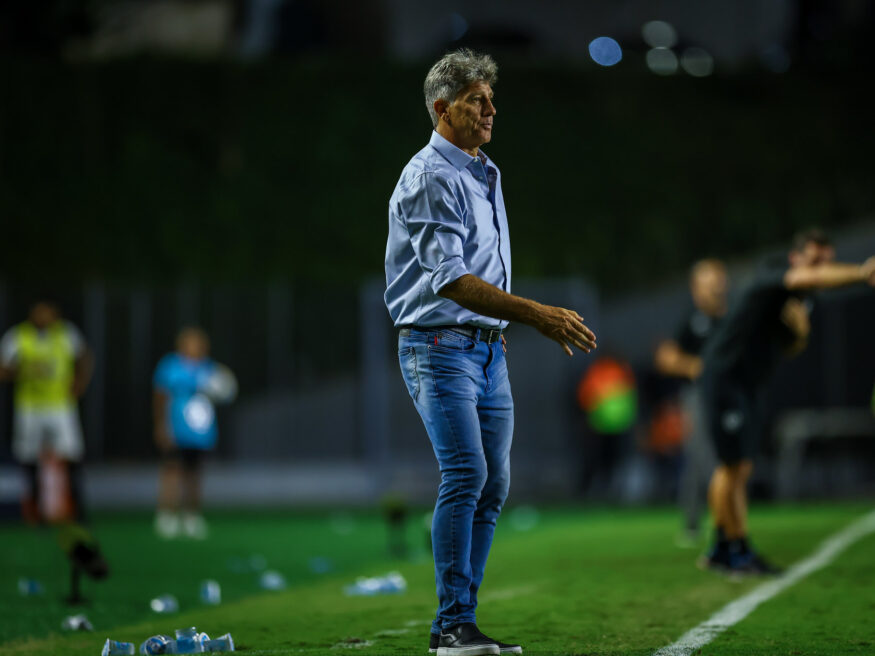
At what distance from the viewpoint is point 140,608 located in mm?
7836

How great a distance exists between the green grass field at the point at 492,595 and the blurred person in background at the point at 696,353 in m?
0.42

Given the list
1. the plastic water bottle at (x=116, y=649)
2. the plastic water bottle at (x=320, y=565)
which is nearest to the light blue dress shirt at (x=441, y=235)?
the plastic water bottle at (x=116, y=649)

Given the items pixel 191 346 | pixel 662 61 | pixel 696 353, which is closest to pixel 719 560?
pixel 696 353

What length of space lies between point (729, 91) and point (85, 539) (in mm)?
25525

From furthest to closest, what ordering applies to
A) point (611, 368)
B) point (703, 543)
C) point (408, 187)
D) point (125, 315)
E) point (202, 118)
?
1. point (202, 118)
2. point (125, 315)
3. point (611, 368)
4. point (703, 543)
5. point (408, 187)

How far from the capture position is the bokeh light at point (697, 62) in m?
31.5

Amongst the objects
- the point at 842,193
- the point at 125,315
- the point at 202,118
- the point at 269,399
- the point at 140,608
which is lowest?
the point at 140,608

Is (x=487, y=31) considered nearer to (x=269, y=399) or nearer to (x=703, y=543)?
(x=269, y=399)

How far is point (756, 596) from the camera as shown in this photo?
7.41 m

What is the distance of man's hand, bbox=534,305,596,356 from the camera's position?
506 cm

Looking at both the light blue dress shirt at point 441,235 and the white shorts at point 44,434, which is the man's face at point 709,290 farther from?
the white shorts at point 44,434

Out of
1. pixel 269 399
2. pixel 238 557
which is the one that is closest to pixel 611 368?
pixel 269 399

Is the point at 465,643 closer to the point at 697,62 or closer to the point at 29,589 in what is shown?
the point at 29,589

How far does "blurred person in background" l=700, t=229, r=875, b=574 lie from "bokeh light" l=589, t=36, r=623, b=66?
24.6 metres
